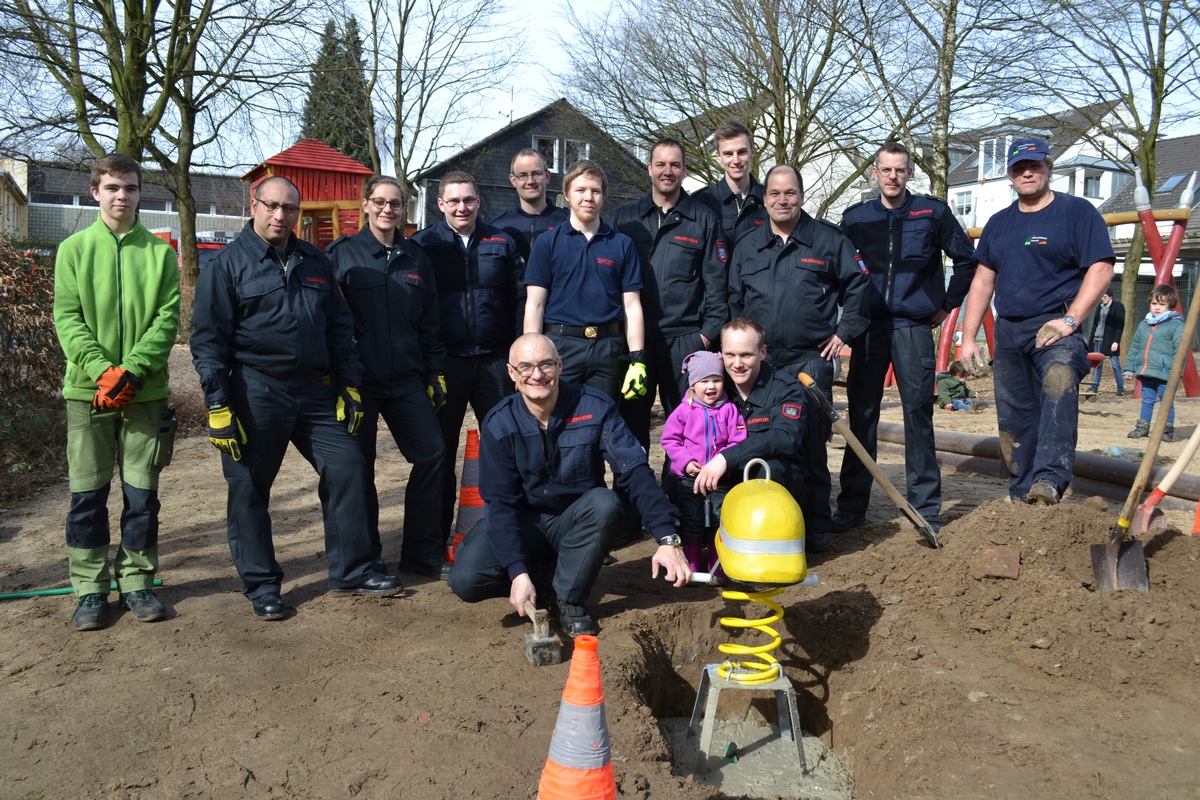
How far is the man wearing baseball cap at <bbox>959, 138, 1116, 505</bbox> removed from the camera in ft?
16.1

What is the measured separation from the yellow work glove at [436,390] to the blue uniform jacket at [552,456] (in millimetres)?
856

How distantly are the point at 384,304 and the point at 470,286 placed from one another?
572mm

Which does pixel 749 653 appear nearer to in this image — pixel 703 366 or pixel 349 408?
pixel 703 366

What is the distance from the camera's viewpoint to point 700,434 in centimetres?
506

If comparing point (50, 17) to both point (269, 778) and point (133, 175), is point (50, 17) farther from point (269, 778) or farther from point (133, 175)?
point (269, 778)

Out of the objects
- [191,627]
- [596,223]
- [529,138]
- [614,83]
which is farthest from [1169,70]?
[529,138]

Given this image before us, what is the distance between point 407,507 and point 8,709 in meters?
2.15

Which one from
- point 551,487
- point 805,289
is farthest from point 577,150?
point 551,487

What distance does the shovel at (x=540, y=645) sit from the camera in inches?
160

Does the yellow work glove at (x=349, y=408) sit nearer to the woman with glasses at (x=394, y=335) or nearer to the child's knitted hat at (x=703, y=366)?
the woman with glasses at (x=394, y=335)

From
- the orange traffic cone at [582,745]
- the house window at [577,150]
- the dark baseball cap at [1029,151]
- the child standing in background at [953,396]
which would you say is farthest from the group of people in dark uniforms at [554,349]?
A: the house window at [577,150]

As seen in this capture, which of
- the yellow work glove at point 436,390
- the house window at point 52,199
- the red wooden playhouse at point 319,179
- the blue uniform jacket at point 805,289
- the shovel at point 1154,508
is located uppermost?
the house window at point 52,199

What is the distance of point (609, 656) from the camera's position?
4.14 m

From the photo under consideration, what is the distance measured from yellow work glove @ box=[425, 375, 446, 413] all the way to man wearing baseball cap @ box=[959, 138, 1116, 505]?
304 centimetres
